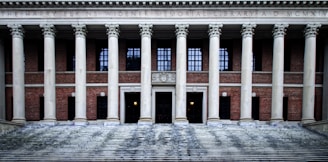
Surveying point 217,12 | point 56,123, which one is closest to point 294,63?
point 217,12

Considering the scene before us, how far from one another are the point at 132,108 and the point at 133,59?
4803mm

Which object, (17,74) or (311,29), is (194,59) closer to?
(311,29)

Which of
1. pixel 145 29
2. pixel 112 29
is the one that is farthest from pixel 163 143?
pixel 112 29

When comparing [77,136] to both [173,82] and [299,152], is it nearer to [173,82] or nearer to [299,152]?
[173,82]

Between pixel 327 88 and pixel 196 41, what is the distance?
496 inches

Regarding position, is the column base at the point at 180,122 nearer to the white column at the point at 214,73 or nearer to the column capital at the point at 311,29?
the white column at the point at 214,73

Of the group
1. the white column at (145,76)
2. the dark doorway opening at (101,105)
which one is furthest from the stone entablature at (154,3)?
the dark doorway opening at (101,105)

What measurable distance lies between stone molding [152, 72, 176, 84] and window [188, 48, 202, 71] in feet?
6.88

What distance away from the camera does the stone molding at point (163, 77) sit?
26953 millimetres

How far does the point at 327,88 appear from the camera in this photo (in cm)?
2595

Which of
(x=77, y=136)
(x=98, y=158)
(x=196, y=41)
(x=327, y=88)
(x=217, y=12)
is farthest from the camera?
(x=196, y=41)

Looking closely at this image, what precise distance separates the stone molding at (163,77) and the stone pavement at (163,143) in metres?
5.33

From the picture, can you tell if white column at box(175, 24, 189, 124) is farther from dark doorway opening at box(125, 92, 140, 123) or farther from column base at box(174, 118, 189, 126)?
dark doorway opening at box(125, 92, 140, 123)

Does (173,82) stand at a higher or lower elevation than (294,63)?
lower
